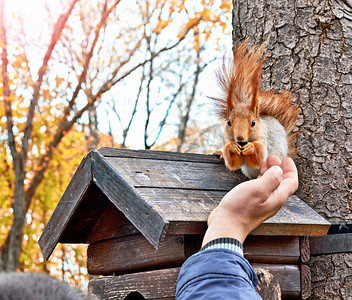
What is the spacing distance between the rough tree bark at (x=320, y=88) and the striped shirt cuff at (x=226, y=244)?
890mm

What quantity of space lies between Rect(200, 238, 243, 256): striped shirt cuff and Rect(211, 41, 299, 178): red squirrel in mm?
623

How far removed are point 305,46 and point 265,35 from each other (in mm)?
194

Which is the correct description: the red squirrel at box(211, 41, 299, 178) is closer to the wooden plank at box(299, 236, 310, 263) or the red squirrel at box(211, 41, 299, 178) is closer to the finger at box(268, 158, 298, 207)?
the finger at box(268, 158, 298, 207)

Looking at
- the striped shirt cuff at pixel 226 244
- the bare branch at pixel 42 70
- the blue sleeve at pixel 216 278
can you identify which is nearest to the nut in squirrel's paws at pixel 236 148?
the striped shirt cuff at pixel 226 244

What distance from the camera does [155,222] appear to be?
1430 mm

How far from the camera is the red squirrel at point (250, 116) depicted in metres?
1.82

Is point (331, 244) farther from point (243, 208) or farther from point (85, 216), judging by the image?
point (85, 216)

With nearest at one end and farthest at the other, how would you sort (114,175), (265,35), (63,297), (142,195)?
1. (63,297)
2. (142,195)
3. (114,175)
4. (265,35)

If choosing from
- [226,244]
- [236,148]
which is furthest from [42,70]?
[226,244]

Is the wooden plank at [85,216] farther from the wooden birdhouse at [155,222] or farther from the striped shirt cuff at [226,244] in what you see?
the striped shirt cuff at [226,244]

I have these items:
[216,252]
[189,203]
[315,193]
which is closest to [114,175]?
[189,203]

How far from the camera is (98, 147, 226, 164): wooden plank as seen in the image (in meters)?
1.79

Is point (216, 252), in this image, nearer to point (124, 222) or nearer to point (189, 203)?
point (189, 203)

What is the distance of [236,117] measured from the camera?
1.84 m
